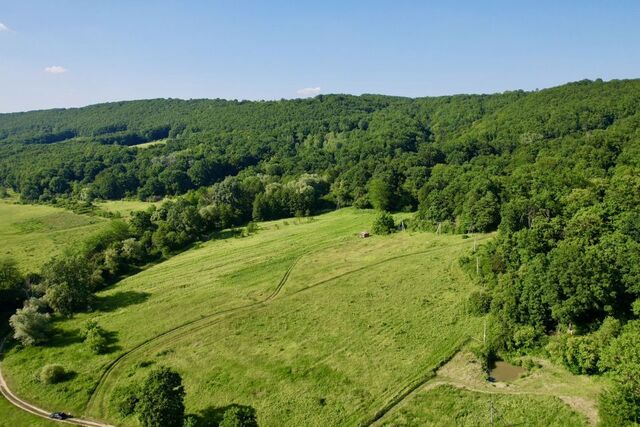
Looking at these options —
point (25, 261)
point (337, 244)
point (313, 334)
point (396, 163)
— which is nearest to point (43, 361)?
point (313, 334)

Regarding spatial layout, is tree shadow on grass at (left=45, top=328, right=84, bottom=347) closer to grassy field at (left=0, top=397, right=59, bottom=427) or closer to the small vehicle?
grassy field at (left=0, top=397, right=59, bottom=427)

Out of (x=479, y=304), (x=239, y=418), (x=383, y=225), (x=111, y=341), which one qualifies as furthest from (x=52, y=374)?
(x=383, y=225)

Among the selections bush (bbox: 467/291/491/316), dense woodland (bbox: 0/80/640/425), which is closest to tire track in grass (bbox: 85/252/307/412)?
dense woodland (bbox: 0/80/640/425)

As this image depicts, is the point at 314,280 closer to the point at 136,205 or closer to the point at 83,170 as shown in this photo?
the point at 136,205

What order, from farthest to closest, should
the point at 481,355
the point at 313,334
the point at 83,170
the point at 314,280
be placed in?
1. the point at 83,170
2. the point at 314,280
3. the point at 313,334
4. the point at 481,355

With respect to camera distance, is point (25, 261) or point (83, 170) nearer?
point (25, 261)

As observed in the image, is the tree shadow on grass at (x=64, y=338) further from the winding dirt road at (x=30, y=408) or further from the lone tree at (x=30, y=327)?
the winding dirt road at (x=30, y=408)

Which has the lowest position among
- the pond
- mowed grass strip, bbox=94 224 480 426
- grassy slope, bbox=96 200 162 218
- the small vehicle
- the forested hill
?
the small vehicle
